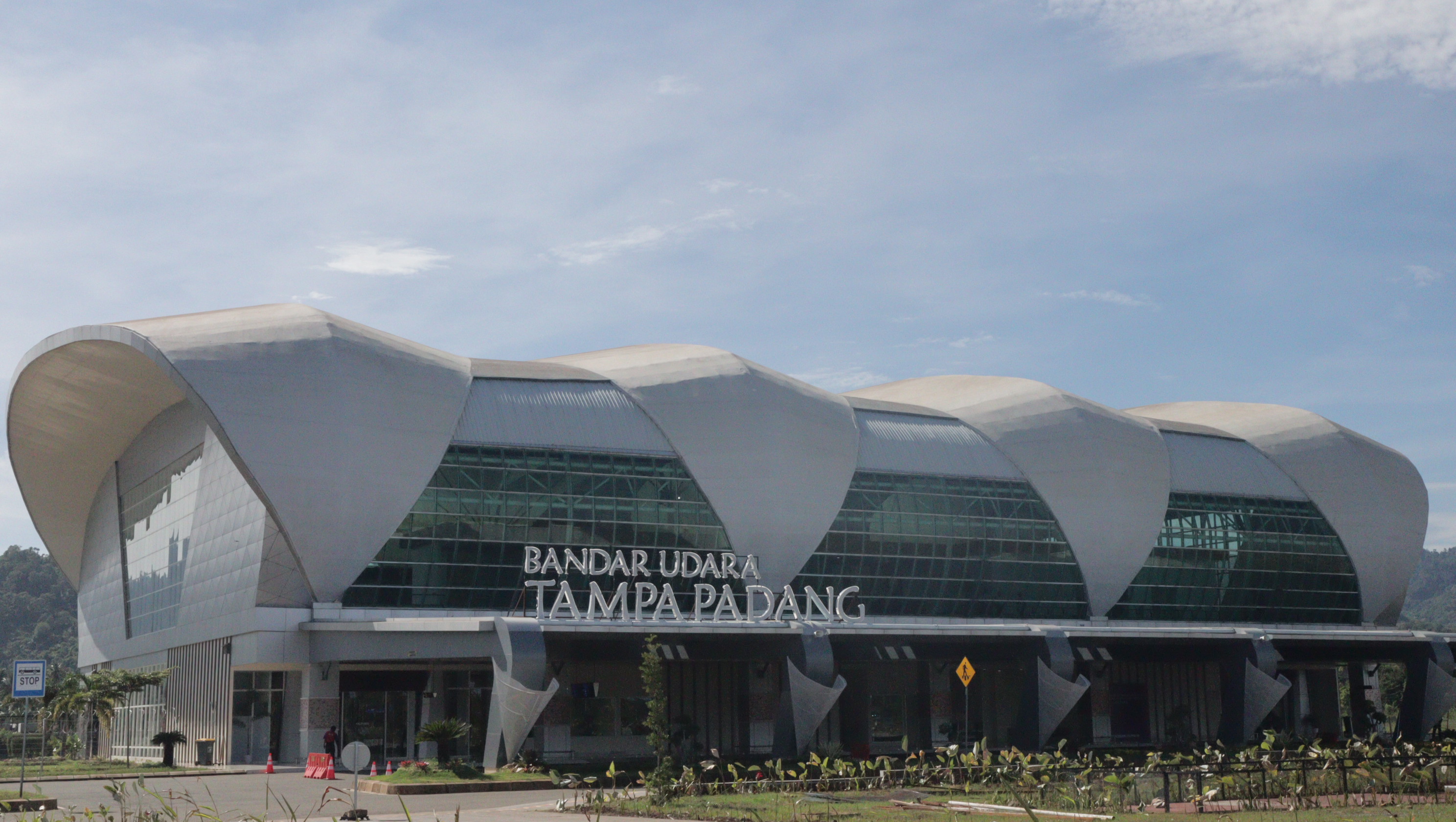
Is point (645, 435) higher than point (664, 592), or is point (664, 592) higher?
point (645, 435)

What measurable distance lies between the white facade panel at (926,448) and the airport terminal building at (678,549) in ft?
0.58

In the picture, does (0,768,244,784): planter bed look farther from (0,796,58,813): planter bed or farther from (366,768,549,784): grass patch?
(0,796,58,813): planter bed

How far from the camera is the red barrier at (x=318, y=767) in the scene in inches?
1690

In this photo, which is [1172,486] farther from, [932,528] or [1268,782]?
[1268,782]

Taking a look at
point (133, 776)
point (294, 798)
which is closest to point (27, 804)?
point (294, 798)

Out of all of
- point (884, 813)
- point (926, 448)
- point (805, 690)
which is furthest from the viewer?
point (926, 448)

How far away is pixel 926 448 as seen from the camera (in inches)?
2653

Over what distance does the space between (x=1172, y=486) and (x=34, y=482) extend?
61589mm

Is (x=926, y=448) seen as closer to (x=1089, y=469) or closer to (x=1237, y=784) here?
(x=1089, y=469)

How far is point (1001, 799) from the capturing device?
101ft

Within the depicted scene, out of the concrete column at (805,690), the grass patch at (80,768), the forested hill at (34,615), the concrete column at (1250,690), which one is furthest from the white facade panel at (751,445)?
the forested hill at (34,615)

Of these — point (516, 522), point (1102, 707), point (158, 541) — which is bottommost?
point (1102, 707)

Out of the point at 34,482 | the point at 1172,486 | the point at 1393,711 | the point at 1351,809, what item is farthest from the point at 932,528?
the point at 1393,711

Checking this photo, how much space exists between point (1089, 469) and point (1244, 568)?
1188cm
